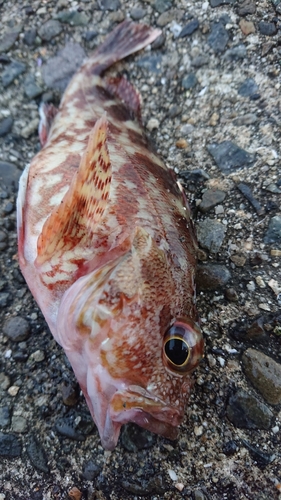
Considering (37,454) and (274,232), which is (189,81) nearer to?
(274,232)

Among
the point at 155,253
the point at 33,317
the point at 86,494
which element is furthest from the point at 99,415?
the point at 33,317

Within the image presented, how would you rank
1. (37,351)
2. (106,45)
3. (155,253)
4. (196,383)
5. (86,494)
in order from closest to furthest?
(155,253)
(86,494)
(196,383)
(37,351)
(106,45)

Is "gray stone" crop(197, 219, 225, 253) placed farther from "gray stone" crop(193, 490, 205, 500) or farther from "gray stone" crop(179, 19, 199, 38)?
"gray stone" crop(179, 19, 199, 38)

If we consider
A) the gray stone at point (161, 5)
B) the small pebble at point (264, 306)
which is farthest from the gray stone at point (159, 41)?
the small pebble at point (264, 306)

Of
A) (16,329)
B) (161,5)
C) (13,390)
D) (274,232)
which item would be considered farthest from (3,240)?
(161,5)

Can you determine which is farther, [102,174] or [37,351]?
[37,351]

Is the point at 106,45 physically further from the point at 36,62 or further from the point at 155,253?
the point at 155,253
